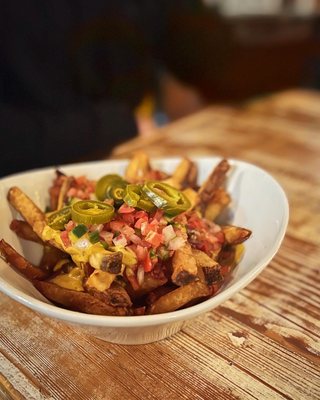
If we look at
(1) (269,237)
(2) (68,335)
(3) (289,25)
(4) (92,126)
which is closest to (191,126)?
(4) (92,126)

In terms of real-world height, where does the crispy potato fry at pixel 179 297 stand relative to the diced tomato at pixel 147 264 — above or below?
below

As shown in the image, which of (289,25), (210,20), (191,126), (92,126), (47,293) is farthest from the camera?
(289,25)

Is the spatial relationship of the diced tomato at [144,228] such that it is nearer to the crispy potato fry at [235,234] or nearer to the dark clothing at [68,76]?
the crispy potato fry at [235,234]

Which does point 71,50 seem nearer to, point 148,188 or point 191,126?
point 191,126

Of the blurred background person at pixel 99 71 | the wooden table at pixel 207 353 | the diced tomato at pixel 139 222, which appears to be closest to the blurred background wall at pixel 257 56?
the blurred background person at pixel 99 71

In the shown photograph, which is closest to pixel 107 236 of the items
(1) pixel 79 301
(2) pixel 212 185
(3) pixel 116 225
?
(3) pixel 116 225

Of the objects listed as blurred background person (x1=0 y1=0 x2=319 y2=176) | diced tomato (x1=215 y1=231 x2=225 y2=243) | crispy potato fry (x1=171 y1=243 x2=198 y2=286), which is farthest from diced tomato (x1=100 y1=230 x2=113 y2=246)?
blurred background person (x1=0 y1=0 x2=319 y2=176)
